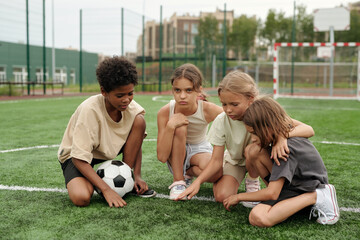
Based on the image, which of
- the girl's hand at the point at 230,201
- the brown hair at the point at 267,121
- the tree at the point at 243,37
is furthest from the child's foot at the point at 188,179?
the tree at the point at 243,37

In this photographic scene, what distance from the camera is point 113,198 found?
2.46 m

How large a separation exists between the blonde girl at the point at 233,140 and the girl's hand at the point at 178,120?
0.76 ft

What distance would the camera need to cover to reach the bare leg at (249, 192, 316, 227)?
6.81 ft

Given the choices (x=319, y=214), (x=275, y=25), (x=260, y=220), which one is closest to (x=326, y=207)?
(x=319, y=214)

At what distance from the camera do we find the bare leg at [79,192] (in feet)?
7.93

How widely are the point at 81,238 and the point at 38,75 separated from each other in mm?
15944

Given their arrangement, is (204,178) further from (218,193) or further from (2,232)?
(2,232)

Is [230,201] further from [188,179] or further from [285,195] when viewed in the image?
[188,179]

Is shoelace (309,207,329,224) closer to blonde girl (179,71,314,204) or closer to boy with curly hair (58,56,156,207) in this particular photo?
blonde girl (179,71,314,204)

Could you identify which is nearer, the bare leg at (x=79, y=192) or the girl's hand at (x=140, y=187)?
the bare leg at (x=79, y=192)

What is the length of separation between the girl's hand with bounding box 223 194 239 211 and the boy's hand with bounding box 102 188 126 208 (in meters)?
0.66

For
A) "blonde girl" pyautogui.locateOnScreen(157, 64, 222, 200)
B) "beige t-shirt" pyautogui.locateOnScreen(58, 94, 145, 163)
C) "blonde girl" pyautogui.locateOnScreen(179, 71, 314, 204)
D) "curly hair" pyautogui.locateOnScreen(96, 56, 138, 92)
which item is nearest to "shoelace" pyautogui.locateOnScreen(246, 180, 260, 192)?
"blonde girl" pyautogui.locateOnScreen(179, 71, 314, 204)

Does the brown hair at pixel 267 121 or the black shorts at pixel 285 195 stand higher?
the brown hair at pixel 267 121

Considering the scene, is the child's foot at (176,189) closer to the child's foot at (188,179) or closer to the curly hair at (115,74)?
the child's foot at (188,179)
